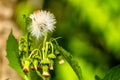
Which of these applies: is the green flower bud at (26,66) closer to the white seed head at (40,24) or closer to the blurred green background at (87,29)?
the white seed head at (40,24)

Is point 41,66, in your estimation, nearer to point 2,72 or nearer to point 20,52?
point 20,52

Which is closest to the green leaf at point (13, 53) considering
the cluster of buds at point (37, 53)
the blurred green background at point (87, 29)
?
the cluster of buds at point (37, 53)

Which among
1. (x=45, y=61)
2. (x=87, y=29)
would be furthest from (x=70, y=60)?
(x=87, y=29)

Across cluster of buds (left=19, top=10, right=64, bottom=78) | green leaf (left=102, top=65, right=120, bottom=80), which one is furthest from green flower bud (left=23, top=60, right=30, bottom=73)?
green leaf (left=102, top=65, right=120, bottom=80)

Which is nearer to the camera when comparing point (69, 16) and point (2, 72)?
point (2, 72)

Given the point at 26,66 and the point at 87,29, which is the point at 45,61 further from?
the point at 87,29

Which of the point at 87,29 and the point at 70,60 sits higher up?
the point at 70,60

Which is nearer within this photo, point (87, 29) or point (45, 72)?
point (45, 72)

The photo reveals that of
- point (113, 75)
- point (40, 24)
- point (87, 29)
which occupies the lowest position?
point (87, 29)

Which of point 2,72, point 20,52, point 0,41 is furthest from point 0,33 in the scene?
point 20,52
